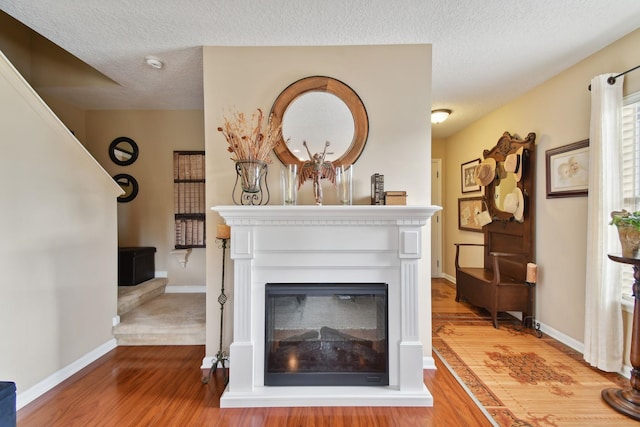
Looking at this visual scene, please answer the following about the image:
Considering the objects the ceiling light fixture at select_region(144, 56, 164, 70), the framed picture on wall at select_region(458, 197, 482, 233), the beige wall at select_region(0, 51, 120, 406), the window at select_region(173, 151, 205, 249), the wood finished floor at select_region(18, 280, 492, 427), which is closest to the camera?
the wood finished floor at select_region(18, 280, 492, 427)

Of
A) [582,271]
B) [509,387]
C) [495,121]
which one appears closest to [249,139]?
[509,387]

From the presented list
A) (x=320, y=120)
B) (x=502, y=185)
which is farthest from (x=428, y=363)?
(x=502, y=185)

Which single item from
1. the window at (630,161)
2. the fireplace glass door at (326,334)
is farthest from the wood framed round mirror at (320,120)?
the window at (630,161)


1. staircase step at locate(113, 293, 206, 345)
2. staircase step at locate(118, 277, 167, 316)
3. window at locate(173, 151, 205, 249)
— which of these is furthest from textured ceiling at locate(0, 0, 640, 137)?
staircase step at locate(113, 293, 206, 345)

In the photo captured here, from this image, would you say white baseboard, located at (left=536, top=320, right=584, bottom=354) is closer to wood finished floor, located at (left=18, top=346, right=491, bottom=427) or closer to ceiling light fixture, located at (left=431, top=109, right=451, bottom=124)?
wood finished floor, located at (left=18, top=346, right=491, bottom=427)

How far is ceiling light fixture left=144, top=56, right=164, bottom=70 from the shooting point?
225 cm

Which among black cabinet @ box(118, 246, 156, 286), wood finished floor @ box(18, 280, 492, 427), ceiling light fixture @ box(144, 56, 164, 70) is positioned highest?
ceiling light fixture @ box(144, 56, 164, 70)

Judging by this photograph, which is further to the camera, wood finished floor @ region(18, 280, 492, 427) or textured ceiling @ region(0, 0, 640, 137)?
textured ceiling @ region(0, 0, 640, 137)

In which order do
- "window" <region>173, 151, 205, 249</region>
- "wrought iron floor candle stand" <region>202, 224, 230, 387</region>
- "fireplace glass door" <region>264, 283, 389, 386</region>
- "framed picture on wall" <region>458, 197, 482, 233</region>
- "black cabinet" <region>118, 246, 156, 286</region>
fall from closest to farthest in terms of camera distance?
1. "fireplace glass door" <region>264, 283, 389, 386</region>
2. "wrought iron floor candle stand" <region>202, 224, 230, 387</region>
3. "black cabinet" <region>118, 246, 156, 286</region>
4. "window" <region>173, 151, 205, 249</region>
5. "framed picture on wall" <region>458, 197, 482, 233</region>

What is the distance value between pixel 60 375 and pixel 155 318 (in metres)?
0.75

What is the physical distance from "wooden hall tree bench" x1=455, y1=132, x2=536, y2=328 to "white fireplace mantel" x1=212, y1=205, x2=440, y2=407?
5.24 ft

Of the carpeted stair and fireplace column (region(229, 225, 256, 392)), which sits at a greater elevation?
fireplace column (region(229, 225, 256, 392))

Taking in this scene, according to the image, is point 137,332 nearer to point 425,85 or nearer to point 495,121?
point 425,85

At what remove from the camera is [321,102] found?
2.16m
